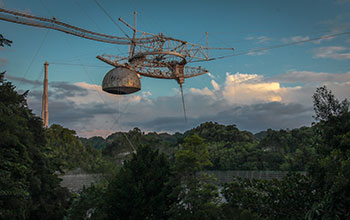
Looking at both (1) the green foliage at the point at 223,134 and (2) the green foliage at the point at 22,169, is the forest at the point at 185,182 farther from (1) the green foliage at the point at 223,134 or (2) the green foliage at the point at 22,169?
A: (1) the green foliage at the point at 223,134

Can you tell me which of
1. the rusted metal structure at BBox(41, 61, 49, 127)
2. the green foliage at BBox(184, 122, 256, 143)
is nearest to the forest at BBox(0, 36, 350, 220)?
the green foliage at BBox(184, 122, 256, 143)

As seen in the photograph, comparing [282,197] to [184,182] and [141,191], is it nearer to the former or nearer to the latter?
[184,182]

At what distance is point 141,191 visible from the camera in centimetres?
2169

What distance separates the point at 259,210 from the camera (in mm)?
Answer: 10828

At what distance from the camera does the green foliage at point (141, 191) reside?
21.3 meters

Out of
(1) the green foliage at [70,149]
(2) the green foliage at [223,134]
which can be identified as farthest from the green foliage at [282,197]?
(1) the green foliage at [70,149]

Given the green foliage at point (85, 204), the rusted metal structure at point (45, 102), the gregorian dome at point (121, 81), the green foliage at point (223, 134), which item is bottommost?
the green foliage at point (85, 204)

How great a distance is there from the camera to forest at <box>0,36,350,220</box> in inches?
388

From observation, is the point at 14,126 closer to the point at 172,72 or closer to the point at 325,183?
A: the point at 325,183

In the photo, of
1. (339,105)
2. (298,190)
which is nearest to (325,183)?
(298,190)

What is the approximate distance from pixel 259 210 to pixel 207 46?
80.3 ft

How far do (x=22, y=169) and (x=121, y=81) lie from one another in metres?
9.37

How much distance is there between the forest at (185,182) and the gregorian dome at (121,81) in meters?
4.15

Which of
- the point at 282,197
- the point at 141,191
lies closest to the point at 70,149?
the point at 141,191
